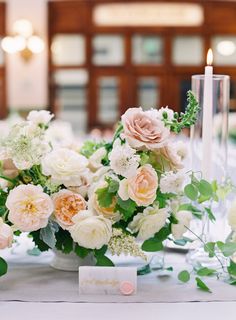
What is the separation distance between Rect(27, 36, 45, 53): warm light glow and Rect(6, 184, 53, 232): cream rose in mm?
9203

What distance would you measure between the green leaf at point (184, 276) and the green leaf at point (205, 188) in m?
0.17

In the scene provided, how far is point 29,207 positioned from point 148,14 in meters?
9.10

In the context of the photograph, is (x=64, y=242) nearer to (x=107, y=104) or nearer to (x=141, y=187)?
(x=141, y=187)

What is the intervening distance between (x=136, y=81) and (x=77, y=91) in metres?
0.87

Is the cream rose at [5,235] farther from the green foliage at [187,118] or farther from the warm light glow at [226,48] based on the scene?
the warm light glow at [226,48]

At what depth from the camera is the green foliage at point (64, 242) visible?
1.61 m

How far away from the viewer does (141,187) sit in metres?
1.52

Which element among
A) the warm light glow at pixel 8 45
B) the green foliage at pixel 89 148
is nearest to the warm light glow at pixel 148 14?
the warm light glow at pixel 8 45

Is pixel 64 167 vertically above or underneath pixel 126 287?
above

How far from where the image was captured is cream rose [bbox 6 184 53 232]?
1.53m

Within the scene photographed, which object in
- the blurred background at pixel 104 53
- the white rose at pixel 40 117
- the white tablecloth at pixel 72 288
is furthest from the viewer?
the blurred background at pixel 104 53

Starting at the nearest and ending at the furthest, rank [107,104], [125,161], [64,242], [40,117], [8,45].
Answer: [125,161] < [64,242] < [40,117] < [8,45] < [107,104]

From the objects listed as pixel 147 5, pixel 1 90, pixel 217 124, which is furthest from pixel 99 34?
pixel 217 124

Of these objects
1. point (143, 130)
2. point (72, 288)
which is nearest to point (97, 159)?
point (143, 130)
